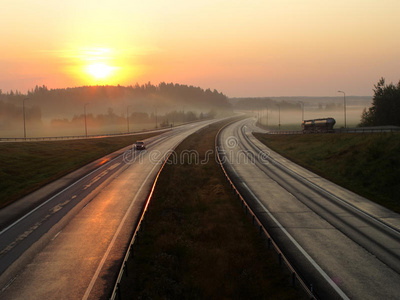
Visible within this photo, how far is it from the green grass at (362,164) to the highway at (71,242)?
20.7m

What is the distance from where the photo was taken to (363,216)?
22.3 m

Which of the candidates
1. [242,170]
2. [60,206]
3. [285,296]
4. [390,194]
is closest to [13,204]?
[60,206]

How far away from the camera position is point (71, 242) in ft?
58.2

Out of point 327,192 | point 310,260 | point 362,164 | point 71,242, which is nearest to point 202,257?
point 310,260

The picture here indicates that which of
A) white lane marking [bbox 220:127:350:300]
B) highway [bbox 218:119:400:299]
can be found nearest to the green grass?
highway [bbox 218:119:400:299]

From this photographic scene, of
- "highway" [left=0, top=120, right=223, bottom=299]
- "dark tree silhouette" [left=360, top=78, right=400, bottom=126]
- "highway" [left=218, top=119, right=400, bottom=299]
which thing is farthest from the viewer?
"dark tree silhouette" [left=360, top=78, right=400, bottom=126]

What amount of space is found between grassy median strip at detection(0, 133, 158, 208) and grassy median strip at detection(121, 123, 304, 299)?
14575mm

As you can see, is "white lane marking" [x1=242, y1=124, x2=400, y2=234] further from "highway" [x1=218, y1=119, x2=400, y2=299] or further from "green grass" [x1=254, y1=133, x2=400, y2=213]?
"green grass" [x1=254, y1=133, x2=400, y2=213]

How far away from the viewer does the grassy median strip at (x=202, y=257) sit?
12914 mm

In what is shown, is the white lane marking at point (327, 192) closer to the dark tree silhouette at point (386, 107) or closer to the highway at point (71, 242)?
the highway at point (71, 242)

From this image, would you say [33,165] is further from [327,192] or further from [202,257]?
[327,192]

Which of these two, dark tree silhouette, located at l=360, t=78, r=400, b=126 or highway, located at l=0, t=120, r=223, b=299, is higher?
dark tree silhouette, located at l=360, t=78, r=400, b=126

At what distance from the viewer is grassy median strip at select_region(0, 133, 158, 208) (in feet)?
101

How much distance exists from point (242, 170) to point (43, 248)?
1088 inches
